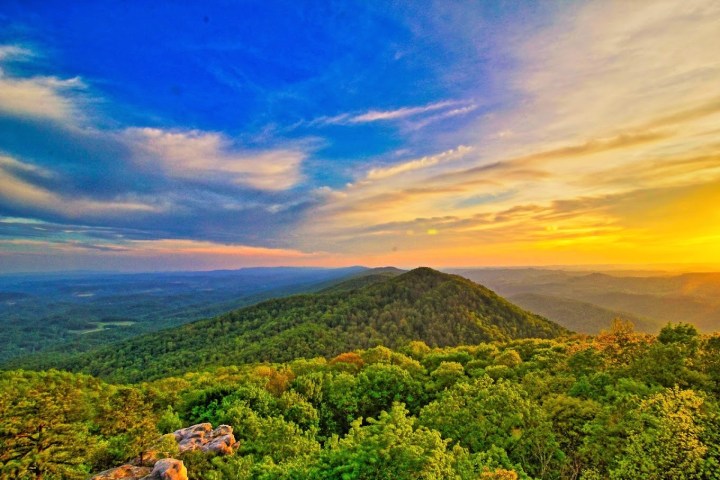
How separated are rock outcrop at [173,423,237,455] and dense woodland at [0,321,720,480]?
67.9 inches

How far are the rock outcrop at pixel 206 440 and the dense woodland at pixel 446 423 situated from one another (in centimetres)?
173

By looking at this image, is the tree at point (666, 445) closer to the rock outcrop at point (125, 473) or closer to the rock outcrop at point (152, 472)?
the rock outcrop at point (152, 472)

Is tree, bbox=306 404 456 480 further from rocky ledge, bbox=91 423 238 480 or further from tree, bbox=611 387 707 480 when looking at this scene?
rocky ledge, bbox=91 423 238 480

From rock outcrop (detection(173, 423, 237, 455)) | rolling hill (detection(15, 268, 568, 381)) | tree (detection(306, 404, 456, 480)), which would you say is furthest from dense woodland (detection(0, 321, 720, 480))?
rolling hill (detection(15, 268, 568, 381))

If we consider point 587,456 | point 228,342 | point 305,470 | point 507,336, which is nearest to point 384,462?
point 305,470

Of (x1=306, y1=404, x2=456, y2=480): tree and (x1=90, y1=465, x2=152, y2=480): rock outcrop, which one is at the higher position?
(x1=306, y1=404, x2=456, y2=480): tree

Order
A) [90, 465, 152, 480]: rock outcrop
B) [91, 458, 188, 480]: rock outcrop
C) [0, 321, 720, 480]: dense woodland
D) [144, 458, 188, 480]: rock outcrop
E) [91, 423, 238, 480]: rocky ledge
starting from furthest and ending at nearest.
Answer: [90, 465, 152, 480]: rock outcrop, [91, 423, 238, 480]: rocky ledge, [91, 458, 188, 480]: rock outcrop, [144, 458, 188, 480]: rock outcrop, [0, 321, 720, 480]: dense woodland

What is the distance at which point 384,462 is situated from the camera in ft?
63.0

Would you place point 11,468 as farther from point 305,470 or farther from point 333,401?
point 333,401

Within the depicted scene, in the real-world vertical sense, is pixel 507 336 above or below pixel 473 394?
below

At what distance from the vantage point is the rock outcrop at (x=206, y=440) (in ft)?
108

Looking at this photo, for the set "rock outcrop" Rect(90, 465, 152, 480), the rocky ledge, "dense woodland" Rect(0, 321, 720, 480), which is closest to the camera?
"dense woodland" Rect(0, 321, 720, 480)

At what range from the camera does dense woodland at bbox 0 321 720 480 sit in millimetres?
20375

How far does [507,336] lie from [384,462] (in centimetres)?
15590
